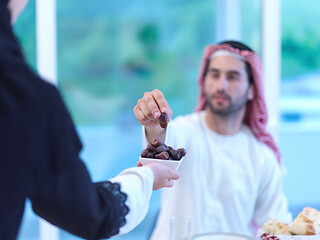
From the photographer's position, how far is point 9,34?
0.68 meters

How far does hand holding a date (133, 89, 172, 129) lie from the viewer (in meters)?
1.08

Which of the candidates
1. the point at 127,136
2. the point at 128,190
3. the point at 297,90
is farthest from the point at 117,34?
the point at 128,190

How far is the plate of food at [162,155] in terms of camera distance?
0.92 metres

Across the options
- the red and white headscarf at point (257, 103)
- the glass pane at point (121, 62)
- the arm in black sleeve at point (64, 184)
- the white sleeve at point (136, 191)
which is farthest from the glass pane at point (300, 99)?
the arm in black sleeve at point (64, 184)

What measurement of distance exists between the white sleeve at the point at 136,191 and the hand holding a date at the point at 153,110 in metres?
0.25

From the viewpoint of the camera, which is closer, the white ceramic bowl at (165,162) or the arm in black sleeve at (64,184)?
the arm in black sleeve at (64,184)

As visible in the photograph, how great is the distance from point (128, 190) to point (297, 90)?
4388 mm

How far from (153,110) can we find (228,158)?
3.32 feet

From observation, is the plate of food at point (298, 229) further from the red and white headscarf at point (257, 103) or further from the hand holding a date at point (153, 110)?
the red and white headscarf at point (257, 103)

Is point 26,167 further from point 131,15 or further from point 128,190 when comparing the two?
point 131,15

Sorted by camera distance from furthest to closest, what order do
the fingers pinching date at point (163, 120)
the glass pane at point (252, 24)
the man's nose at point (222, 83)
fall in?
1. the glass pane at point (252, 24)
2. the man's nose at point (222, 83)
3. the fingers pinching date at point (163, 120)

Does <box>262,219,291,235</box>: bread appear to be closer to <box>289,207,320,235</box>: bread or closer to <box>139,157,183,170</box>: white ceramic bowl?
<box>289,207,320,235</box>: bread

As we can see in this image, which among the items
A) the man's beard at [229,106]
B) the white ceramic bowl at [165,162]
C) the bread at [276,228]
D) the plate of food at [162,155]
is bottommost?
the bread at [276,228]

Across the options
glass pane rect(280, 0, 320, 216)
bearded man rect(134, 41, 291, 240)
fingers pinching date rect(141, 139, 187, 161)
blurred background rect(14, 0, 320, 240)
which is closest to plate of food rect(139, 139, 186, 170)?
fingers pinching date rect(141, 139, 187, 161)
